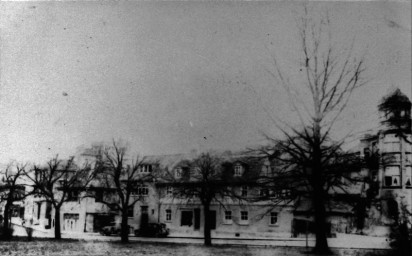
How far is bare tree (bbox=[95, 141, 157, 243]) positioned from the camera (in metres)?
6.96

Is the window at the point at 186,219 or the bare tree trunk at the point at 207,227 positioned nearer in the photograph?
the bare tree trunk at the point at 207,227

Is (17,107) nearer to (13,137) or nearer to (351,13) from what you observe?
(13,137)

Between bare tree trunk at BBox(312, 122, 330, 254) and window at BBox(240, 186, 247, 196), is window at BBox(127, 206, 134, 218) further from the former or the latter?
bare tree trunk at BBox(312, 122, 330, 254)

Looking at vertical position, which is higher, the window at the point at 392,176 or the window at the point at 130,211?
the window at the point at 392,176

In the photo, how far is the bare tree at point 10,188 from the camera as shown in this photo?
6961mm

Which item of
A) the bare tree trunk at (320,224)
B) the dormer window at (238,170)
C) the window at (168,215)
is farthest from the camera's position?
the window at (168,215)

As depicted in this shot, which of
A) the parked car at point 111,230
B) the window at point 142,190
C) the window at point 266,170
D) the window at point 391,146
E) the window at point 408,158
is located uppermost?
the window at point 391,146

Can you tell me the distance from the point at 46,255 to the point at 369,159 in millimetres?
5155

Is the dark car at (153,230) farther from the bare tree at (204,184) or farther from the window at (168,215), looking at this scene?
the bare tree at (204,184)

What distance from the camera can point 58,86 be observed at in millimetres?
6898

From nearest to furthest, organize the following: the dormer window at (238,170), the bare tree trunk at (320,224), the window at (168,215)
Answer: the bare tree trunk at (320,224), the dormer window at (238,170), the window at (168,215)

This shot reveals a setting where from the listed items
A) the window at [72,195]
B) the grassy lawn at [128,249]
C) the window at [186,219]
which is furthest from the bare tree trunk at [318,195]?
the window at [72,195]

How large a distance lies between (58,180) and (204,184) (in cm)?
226

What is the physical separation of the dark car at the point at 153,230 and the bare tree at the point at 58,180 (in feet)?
3.77
